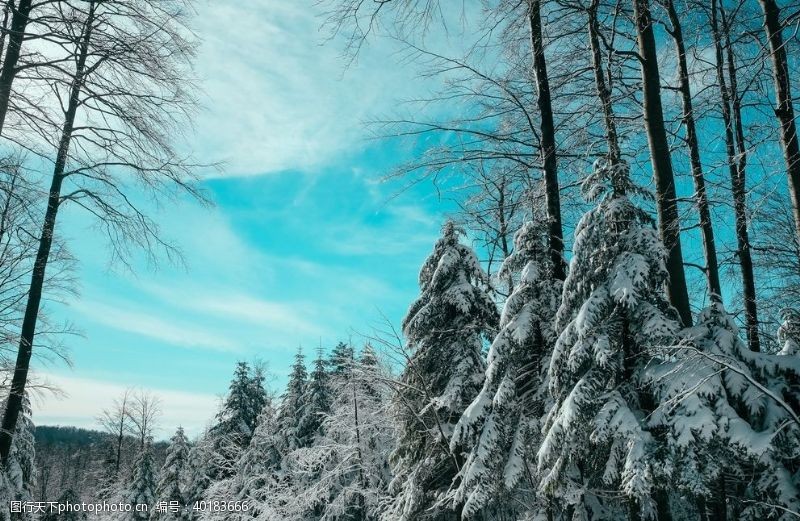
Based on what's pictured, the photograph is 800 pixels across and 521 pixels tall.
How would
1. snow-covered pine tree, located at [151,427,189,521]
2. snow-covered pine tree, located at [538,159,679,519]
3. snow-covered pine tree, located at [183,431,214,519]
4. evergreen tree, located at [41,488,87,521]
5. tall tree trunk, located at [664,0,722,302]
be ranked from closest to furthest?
snow-covered pine tree, located at [538,159,679,519]
tall tree trunk, located at [664,0,722,302]
snow-covered pine tree, located at [183,431,214,519]
snow-covered pine tree, located at [151,427,189,521]
evergreen tree, located at [41,488,87,521]

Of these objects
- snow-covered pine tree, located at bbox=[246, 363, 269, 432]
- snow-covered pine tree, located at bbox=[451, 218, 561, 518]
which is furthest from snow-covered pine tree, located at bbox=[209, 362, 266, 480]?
snow-covered pine tree, located at bbox=[451, 218, 561, 518]

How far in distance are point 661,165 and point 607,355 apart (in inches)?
119

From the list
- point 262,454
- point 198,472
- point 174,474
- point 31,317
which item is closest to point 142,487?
point 174,474

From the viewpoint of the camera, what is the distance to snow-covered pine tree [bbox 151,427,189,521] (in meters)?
30.2

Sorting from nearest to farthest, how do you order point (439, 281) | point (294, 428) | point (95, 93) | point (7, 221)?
point (95, 93)
point (7, 221)
point (439, 281)
point (294, 428)

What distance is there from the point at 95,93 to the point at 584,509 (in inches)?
369

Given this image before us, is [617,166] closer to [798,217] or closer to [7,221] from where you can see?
[798,217]

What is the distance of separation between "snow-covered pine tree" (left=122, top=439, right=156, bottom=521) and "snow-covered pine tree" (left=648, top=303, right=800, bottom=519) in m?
35.2

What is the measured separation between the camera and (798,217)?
620 centimetres

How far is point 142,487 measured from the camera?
110 ft

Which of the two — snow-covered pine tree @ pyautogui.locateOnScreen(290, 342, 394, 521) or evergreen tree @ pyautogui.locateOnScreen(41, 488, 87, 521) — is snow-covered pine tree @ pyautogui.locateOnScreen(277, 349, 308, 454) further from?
evergreen tree @ pyautogui.locateOnScreen(41, 488, 87, 521)

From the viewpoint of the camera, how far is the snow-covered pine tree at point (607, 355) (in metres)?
6.79

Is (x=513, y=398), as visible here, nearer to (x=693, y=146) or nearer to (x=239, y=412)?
(x=693, y=146)

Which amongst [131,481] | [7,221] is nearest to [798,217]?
[7,221]
